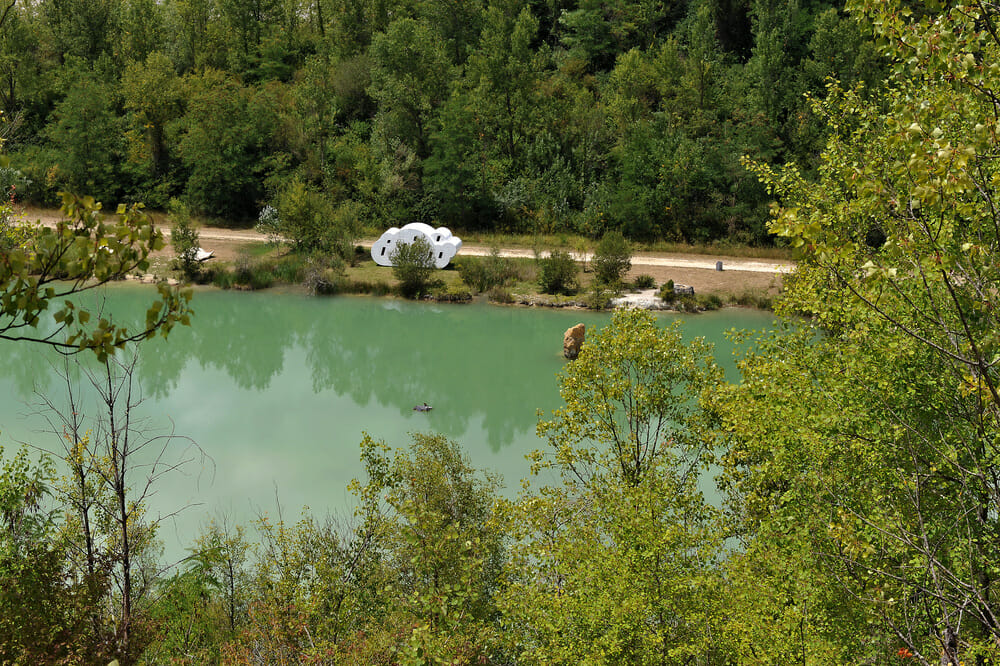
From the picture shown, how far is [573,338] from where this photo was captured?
28.3 m

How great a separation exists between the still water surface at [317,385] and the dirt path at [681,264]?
114 inches

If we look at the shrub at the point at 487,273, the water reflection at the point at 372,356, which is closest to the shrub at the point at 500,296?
the shrub at the point at 487,273

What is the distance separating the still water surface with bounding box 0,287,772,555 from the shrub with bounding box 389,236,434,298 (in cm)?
111

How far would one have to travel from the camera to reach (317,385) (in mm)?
28047

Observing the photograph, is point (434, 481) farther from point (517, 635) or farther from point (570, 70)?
point (570, 70)

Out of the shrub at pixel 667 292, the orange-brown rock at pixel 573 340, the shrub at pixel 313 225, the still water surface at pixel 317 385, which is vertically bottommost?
the still water surface at pixel 317 385

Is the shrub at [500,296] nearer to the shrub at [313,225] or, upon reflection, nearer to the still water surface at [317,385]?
the still water surface at [317,385]

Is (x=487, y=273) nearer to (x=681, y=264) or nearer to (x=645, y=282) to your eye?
(x=645, y=282)

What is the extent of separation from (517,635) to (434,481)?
3981 mm

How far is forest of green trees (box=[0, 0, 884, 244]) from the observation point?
44344 millimetres

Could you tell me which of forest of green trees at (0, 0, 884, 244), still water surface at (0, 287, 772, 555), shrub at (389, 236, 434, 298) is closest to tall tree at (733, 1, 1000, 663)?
still water surface at (0, 287, 772, 555)

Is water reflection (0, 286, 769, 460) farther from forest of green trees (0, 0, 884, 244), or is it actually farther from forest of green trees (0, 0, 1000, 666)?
forest of green trees (0, 0, 884, 244)

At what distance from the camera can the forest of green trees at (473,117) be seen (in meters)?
44.3

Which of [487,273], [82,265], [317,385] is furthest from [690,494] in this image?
[487,273]
